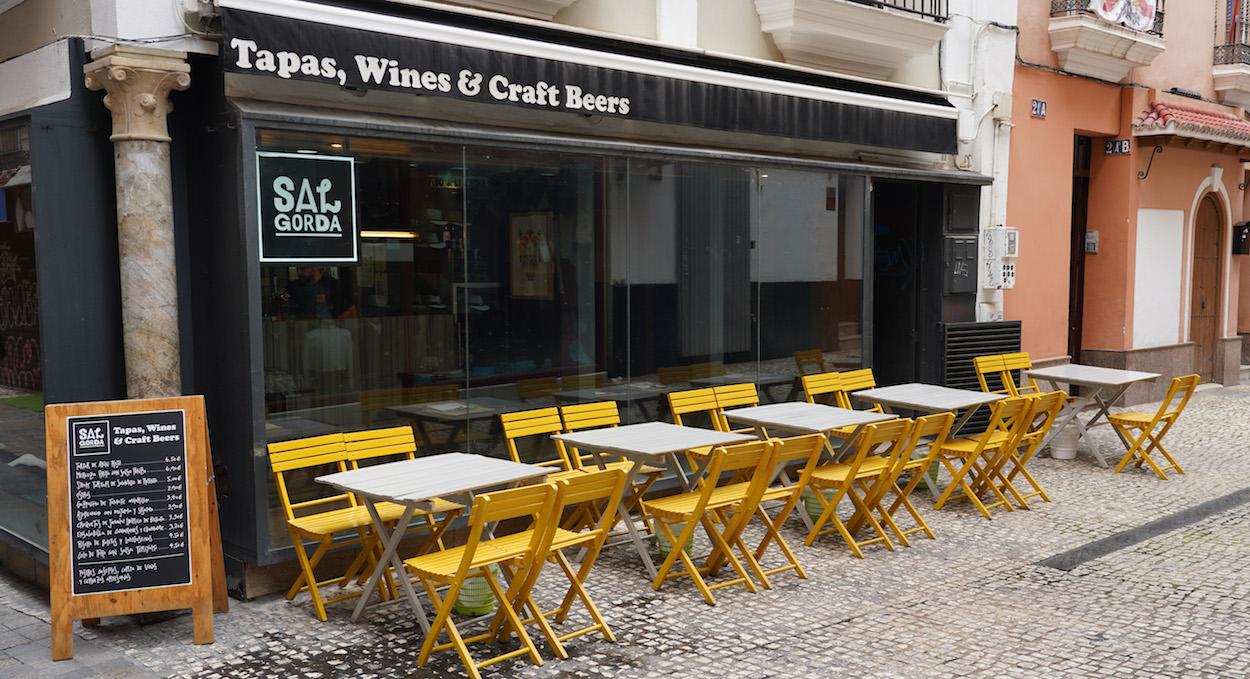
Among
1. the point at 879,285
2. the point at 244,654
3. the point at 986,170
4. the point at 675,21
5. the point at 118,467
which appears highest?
the point at 675,21

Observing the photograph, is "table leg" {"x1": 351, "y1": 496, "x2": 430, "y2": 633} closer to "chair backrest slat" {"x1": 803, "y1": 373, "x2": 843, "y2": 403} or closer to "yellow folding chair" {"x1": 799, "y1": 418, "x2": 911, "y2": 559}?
"yellow folding chair" {"x1": 799, "y1": 418, "x2": 911, "y2": 559}

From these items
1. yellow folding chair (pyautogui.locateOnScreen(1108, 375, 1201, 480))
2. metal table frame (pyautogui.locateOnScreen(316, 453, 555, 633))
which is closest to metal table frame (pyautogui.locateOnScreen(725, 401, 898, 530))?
metal table frame (pyautogui.locateOnScreen(316, 453, 555, 633))

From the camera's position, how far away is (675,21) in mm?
8531

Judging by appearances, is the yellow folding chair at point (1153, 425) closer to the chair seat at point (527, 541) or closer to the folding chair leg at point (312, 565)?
the chair seat at point (527, 541)

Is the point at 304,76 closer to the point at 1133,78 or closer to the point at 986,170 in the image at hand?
the point at 986,170

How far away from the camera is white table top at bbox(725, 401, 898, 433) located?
7.43m

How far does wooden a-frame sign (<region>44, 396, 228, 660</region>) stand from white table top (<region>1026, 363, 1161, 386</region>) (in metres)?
7.97

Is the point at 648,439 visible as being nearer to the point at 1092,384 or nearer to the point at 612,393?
the point at 612,393

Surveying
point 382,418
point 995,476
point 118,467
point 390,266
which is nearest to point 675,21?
point 390,266

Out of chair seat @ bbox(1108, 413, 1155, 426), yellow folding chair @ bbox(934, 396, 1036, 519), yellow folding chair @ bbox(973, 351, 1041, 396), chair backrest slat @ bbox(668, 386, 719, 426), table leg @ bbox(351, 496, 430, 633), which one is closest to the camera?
table leg @ bbox(351, 496, 430, 633)

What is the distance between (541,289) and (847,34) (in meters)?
3.97

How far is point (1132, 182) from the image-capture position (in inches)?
541

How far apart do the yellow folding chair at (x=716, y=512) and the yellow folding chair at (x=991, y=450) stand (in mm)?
2363

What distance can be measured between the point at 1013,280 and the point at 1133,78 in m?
3.97
